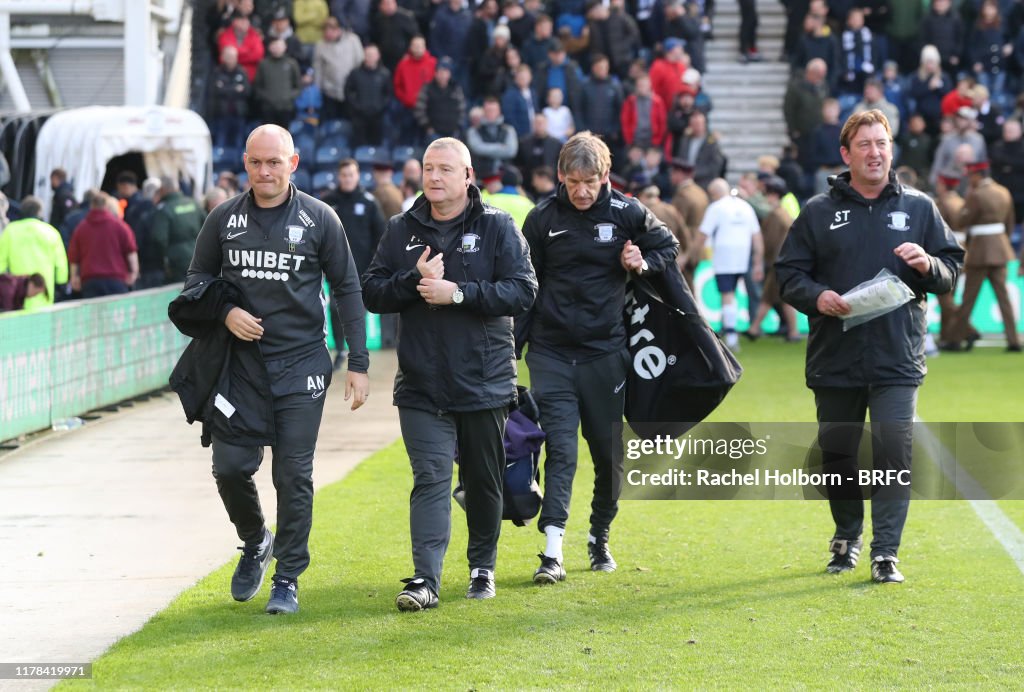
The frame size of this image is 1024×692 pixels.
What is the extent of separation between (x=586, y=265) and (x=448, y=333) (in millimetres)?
1031

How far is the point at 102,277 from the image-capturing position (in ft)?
56.2

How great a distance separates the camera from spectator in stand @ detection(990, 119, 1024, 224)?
22966mm

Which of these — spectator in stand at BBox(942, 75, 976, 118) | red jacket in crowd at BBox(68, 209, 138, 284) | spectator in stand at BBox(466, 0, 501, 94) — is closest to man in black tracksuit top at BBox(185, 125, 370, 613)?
red jacket in crowd at BBox(68, 209, 138, 284)

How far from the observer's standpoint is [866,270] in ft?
25.0

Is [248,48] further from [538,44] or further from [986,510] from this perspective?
[986,510]

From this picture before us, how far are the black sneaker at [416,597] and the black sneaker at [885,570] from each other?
2.03 m

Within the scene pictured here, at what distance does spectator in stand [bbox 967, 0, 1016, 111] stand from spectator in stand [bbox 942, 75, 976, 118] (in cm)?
89

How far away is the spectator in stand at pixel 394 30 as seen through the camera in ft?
82.6

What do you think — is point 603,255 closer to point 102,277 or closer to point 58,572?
point 58,572

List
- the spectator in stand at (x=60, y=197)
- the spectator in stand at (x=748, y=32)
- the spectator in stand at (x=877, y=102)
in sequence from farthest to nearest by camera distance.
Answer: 1. the spectator in stand at (x=748, y=32)
2. the spectator in stand at (x=877, y=102)
3. the spectator in stand at (x=60, y=197)

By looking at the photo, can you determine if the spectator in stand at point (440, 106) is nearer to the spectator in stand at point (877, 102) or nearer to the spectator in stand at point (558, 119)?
the spectator in stand at point (558, 119)

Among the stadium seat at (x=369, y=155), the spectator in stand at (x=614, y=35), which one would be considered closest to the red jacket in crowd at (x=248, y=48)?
the stadium seat at (x=369, y=155)

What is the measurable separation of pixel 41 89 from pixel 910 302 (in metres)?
19.1

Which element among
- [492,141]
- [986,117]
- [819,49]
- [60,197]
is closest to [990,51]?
[986,117]
